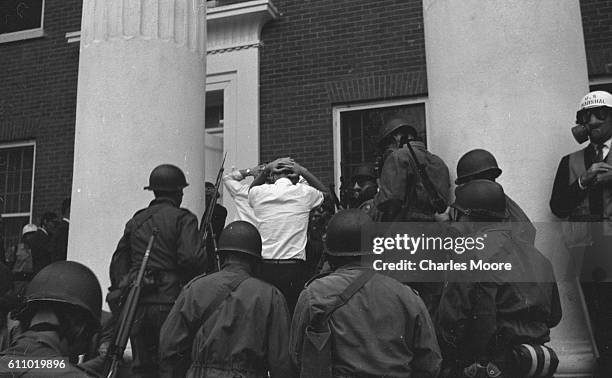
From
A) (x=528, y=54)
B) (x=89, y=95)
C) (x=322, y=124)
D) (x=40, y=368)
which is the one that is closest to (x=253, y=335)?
(x=40, y=368)

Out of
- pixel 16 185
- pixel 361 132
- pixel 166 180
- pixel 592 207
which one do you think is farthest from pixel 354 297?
pixel 16 185

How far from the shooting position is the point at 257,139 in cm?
1005

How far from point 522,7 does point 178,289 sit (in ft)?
10.6

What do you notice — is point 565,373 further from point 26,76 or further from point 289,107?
point 26,76

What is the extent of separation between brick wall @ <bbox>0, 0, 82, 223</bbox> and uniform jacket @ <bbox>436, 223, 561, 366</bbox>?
29.8ft

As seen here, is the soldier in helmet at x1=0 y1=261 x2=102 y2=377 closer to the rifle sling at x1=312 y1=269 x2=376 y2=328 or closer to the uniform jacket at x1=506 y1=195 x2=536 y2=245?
the rifle sling at x1=312 y1=269 x2=376 y2=328

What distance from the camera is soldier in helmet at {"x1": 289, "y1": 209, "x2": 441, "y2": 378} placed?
2.99 m

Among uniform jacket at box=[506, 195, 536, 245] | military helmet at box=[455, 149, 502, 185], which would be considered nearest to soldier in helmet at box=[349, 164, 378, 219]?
military helmet at box=[455, 149, 502, 185]

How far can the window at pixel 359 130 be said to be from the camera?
9.77 meters

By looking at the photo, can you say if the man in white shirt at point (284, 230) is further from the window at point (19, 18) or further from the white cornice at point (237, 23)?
the window at point (19, 18)

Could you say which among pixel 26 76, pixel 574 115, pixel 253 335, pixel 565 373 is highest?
pixel 26 76

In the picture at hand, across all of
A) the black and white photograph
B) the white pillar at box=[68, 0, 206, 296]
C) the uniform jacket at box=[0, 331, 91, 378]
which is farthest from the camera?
the white pillar at box=[68, 0, 206, 296]

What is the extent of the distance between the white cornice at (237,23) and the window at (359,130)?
6.11ft

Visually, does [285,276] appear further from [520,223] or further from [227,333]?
[520,223]
